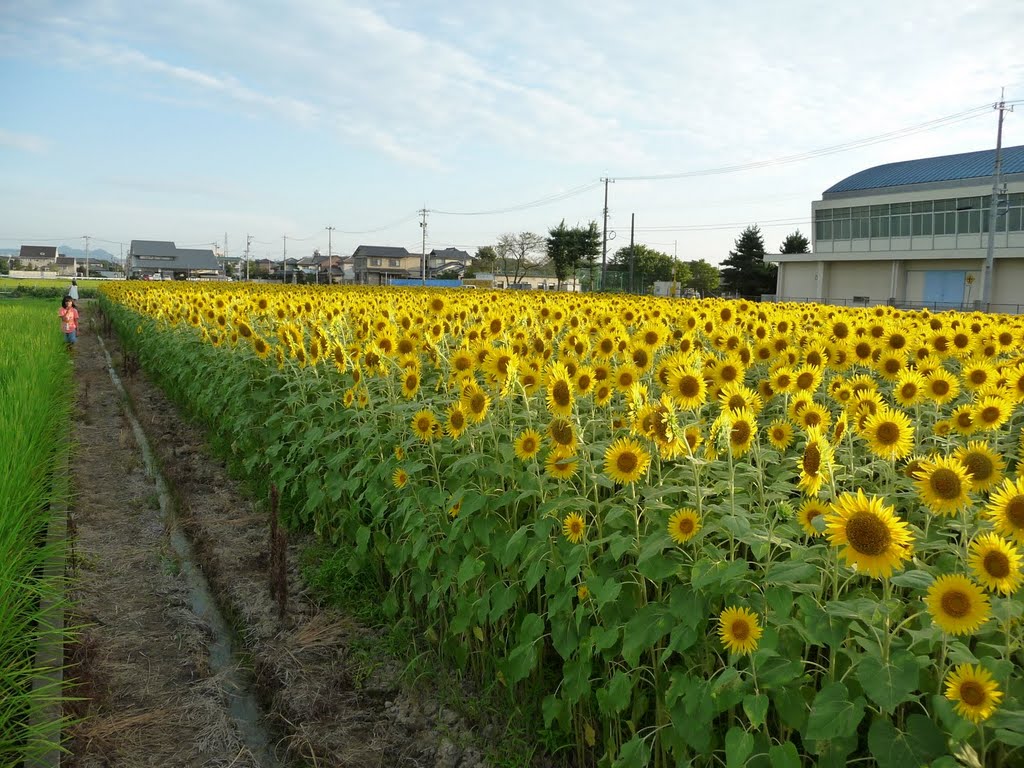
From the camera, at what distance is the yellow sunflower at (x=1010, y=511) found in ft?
5.51

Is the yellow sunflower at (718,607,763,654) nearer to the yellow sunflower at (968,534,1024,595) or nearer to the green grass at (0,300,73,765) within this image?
the yellow sunflower at (968,534,1024,595)

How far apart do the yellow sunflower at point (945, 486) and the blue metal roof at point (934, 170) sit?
50.6 m

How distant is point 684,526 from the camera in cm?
220

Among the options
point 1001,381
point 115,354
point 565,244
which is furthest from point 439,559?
point 565,244

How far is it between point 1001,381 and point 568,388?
1.83 m

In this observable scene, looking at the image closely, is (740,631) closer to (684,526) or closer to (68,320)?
(684,526)

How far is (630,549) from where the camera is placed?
2.39 metres

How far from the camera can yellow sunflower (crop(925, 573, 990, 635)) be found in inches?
62.9

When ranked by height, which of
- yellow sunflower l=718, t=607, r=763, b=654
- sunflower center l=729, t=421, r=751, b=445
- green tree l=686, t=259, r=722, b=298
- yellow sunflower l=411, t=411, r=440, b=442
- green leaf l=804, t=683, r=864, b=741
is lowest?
green leaf l=804, t=683, r=864, b=741

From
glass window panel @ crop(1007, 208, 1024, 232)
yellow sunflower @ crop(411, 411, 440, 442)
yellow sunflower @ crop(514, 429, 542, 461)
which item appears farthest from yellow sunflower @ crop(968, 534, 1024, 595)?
glass window panel @ crop(1007, 208, 1024, 232)

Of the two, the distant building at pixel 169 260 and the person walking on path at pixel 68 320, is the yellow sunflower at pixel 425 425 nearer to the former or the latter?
the person walking on path at pixel 68 320

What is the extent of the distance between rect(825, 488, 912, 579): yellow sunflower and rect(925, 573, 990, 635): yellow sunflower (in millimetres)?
95

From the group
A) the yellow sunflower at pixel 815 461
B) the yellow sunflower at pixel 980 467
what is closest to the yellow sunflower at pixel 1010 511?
the yellow sunflower at pixel 980 467

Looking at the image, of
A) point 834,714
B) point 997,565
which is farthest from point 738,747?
point 997,565
